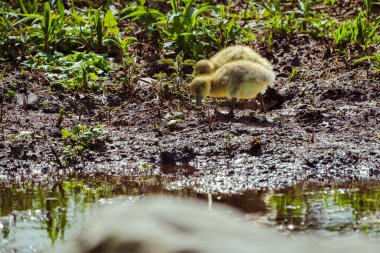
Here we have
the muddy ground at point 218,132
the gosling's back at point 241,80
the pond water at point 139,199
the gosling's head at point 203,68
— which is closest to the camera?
the pond water at point 139,199

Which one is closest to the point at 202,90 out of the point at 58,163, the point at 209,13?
the point at 58,163

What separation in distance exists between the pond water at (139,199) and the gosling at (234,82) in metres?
1.59

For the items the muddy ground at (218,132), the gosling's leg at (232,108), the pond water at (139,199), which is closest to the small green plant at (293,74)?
the muddy ground at (218,132)

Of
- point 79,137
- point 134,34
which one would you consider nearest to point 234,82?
point 79,137

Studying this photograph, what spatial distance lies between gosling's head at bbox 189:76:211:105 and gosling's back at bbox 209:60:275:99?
0.06 metres

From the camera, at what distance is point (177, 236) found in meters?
2.86

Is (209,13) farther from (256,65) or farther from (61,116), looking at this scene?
(61,116)

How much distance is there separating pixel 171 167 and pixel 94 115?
5.01 ft

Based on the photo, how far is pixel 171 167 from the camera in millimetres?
6723

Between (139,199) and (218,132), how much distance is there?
1733mm

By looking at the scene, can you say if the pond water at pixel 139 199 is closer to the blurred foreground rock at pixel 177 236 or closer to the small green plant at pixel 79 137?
the small green plant at pixel 79 137

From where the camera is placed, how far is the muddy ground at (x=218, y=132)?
21.5 feet

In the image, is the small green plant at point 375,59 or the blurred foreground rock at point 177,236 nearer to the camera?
the blurred foreground rock at point 177,236

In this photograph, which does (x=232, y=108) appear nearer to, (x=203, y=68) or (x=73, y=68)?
(x=203, y=68)
